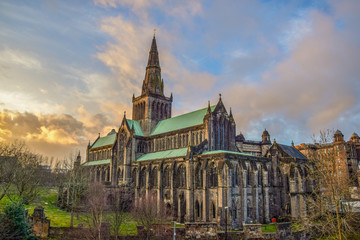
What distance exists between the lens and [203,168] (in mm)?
50375

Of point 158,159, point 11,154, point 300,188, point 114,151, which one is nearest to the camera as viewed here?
point 11,154

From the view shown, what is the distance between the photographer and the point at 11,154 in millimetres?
45844

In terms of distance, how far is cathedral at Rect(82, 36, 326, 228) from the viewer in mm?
48625

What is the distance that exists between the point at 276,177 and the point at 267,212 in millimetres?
8849

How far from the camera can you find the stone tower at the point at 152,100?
7719cm

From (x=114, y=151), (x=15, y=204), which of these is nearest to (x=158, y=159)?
(x=114, y=151)

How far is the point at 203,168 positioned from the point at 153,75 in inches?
1507

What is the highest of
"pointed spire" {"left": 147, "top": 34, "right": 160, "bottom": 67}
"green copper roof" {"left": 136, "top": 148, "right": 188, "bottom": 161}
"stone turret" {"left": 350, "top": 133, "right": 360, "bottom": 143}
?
"pointed spire" {"left": 147, "top": 34, "right": 160, "bottom": 67}

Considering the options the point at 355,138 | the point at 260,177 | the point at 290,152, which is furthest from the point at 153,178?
the point at 355,138

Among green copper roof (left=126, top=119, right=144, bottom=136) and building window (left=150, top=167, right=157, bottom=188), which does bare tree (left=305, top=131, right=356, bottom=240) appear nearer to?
building window (left=150, top=167, right=157, bottom=188)

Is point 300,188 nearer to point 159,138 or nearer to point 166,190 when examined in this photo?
point 166,190

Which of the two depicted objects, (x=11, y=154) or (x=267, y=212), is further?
(x=267, y=212)

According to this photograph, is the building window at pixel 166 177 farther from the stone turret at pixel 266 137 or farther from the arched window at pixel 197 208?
the stone turret at pixel 266 137

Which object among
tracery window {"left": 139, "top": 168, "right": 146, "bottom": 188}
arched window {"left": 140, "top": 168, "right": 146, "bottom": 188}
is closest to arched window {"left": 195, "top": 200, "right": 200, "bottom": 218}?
tracery window {"left": 139, "top": 168, "right": 146, "bottom": 188}
